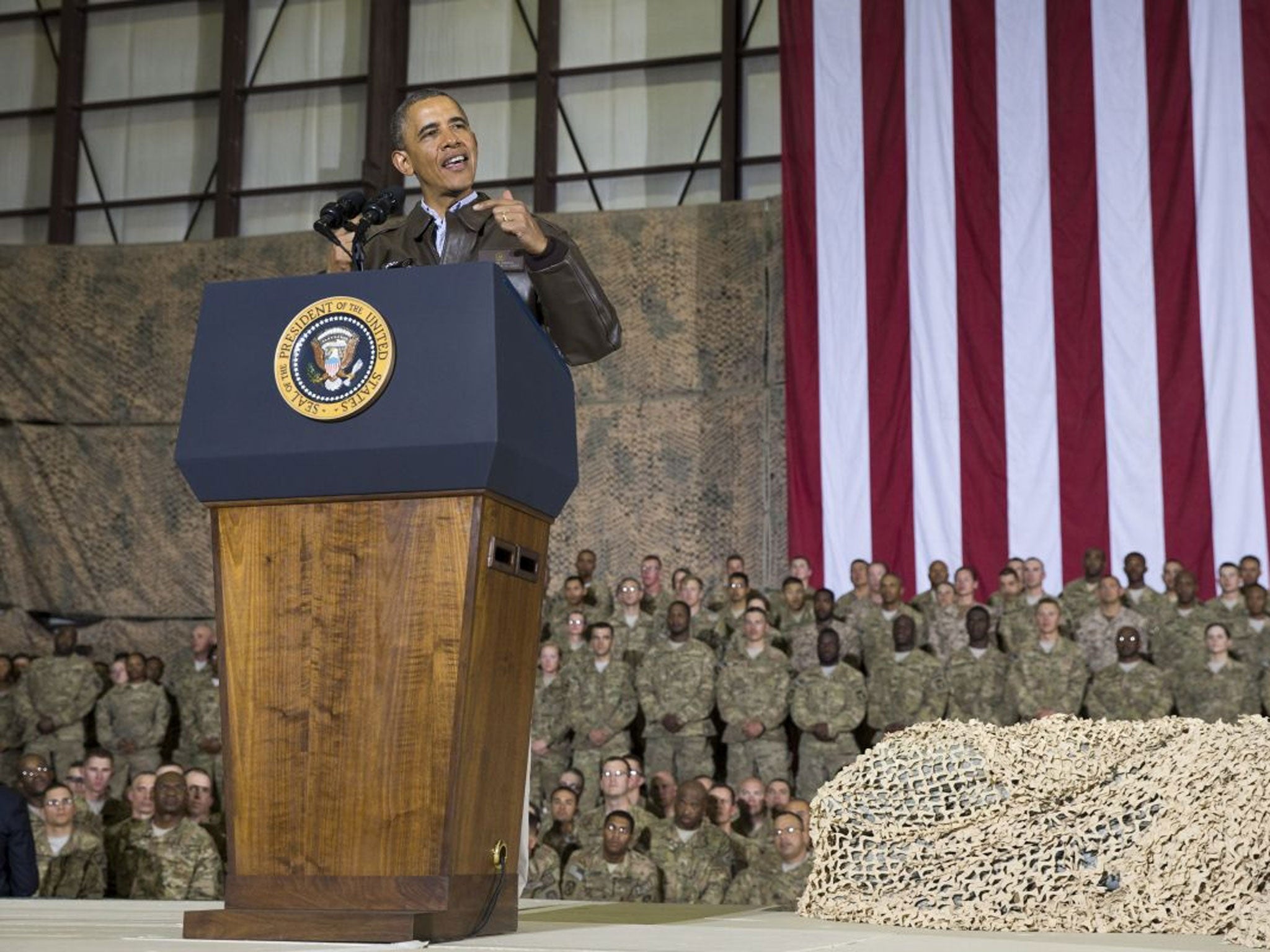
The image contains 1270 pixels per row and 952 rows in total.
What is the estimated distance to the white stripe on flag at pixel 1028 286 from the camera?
8.85 m

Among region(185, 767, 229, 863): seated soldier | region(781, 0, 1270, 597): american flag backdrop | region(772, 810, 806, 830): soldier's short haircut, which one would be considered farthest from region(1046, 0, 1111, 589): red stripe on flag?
region(185, 767, 229, 863): seated soldier

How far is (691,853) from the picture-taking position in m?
7.18

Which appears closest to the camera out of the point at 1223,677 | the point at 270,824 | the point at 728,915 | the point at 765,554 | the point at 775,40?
the point at 270,824

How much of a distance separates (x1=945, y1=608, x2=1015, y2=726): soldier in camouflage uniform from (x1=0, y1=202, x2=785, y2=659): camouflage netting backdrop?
6.95ft

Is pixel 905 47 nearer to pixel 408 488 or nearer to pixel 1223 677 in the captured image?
pixel 1223 677

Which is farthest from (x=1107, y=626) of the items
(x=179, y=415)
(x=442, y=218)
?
(x=442, y=218)

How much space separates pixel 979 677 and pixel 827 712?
2.45 ft

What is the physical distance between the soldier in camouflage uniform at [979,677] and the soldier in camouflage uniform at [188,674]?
4098 mm

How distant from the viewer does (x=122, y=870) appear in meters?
7.62

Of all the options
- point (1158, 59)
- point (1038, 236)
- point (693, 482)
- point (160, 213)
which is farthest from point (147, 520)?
point (1158, 59)

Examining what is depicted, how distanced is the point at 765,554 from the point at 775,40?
11.6 ft

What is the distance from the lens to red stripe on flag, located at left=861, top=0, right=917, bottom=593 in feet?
30.0

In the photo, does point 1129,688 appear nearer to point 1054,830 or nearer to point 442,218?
point 1054,830

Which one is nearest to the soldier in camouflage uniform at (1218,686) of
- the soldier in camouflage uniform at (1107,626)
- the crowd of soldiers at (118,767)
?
the soldier in camouflage uniform at (1107,626)
